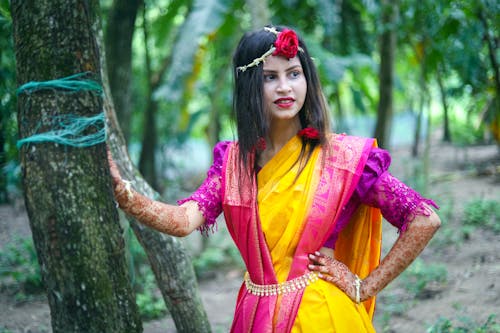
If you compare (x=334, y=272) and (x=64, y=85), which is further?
(x=334, y=272)

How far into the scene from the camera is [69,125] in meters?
2.09

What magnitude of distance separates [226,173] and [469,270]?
358cm

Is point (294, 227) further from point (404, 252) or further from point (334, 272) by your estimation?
point (404, 252)

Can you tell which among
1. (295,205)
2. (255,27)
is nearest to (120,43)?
(255,27)

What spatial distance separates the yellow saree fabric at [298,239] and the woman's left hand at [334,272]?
0.07 feet

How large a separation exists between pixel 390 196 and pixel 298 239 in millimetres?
384

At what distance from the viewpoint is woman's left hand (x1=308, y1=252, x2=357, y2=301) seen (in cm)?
222

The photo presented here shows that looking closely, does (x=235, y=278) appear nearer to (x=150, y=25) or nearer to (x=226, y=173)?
(x=226, y=173)

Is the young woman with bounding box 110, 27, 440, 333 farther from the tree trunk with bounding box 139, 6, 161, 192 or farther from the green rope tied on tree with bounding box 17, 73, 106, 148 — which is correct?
the tree trunk with bounding box 139, 6, 161, 192

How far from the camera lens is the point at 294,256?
7.20 feet

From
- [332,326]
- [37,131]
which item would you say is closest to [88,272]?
[37,131]

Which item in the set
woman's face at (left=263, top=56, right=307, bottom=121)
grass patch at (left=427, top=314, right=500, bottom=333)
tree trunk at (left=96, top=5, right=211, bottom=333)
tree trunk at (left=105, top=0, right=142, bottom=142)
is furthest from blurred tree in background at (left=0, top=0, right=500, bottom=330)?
grass patch at (left=427, top=314, right=500, bottom=333)

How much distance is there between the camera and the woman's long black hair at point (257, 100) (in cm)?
229

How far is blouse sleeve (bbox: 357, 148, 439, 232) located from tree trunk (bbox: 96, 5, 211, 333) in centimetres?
160
